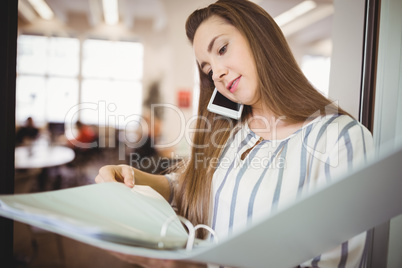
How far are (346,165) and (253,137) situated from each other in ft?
0.88

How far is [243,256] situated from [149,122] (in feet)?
1.57

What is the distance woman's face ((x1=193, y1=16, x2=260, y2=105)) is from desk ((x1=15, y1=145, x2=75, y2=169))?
1.51ft

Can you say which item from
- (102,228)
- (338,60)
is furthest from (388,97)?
(102,228)

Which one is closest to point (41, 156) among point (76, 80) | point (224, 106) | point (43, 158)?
point (43, 158)

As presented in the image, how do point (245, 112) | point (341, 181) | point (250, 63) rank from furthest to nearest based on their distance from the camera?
point (245, 112) → point (250, 63) → point (341, 181)

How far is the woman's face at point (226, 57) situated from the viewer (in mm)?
777

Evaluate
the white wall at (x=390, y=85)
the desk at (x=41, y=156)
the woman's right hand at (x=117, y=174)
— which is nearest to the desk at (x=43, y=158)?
the desk at (x=41, y=156)

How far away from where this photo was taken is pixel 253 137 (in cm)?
85

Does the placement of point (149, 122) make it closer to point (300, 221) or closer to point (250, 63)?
point (250, 63)

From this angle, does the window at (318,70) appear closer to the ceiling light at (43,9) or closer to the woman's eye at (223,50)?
the woman's eye at (223,50)

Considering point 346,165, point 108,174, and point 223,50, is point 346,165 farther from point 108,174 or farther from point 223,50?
point 108,174

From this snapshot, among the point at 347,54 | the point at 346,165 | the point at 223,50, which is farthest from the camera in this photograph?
the point at 347,54

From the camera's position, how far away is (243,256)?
20.0 inches

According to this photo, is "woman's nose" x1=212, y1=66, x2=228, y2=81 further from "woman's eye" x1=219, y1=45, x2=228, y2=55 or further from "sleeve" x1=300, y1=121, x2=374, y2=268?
"sleeve" x1=300, y1=121, x2=374, y2=268
